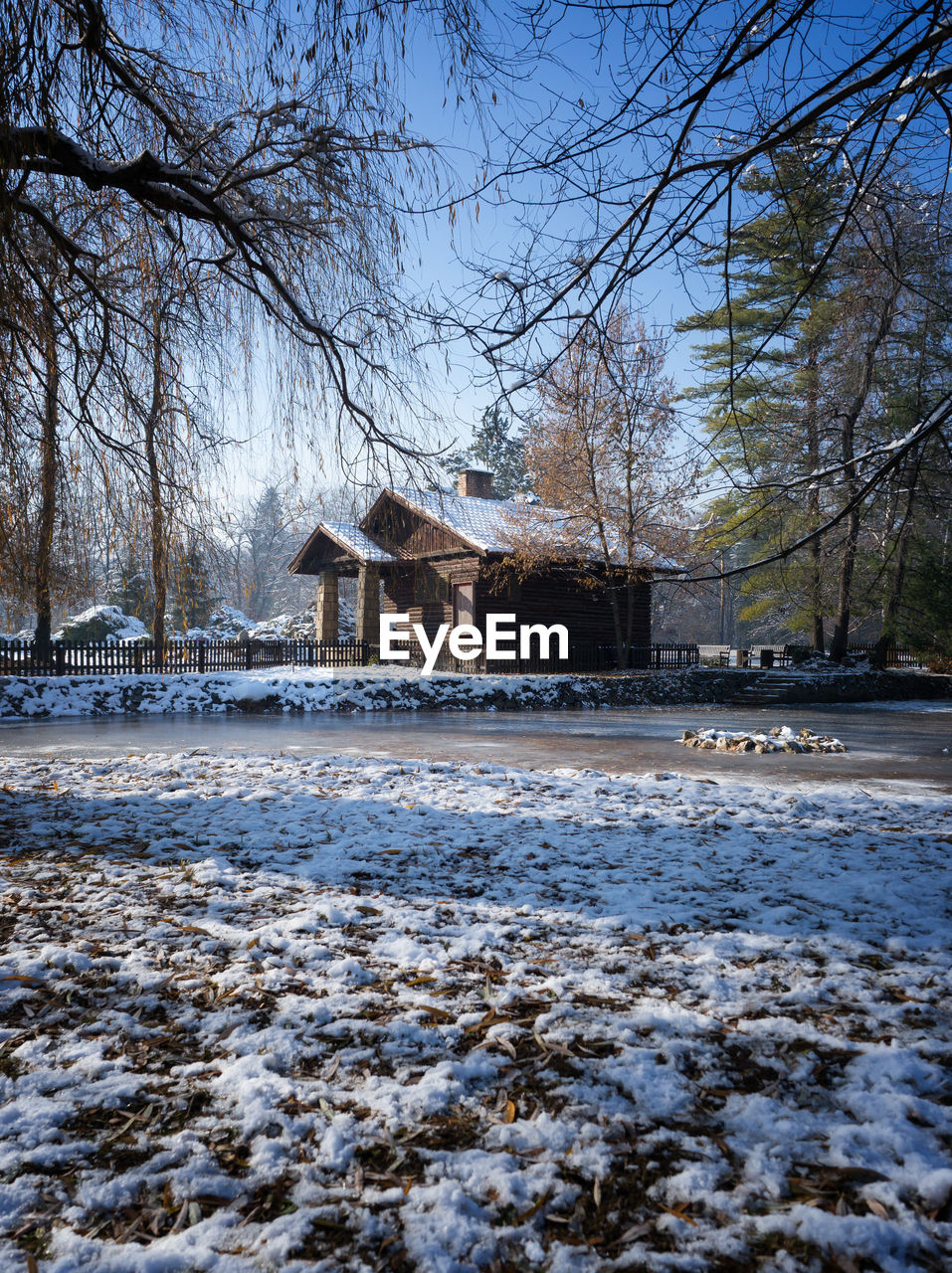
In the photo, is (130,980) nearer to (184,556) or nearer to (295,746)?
(184,556)

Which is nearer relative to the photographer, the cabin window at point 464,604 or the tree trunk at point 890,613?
the tree trunk at point 890,613

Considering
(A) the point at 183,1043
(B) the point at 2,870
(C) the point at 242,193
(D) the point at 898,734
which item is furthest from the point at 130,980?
(D) the point at 898,734

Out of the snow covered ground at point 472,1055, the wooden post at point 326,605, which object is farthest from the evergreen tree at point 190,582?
the wooden post at point 326,605

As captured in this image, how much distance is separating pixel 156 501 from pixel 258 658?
2096cm

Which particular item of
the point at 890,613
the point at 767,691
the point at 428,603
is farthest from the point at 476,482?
the point at 890,613

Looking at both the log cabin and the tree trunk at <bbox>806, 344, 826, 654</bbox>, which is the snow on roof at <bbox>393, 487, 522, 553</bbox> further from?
the tree trunk at <bbox>806, 344, 826, 654</bbox>

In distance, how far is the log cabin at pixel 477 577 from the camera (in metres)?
22.0

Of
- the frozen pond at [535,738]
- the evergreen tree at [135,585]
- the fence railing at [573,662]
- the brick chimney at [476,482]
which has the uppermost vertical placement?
the brick chimney at [476,482]

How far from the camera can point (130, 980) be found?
2920mm

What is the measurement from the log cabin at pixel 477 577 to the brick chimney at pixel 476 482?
39mm

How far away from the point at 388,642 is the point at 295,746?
56.1ft

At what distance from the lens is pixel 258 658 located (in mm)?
24625

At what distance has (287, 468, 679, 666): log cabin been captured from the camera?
21953 millimetres

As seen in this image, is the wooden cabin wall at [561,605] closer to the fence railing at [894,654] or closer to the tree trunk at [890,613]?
the tree trunk at [890,613]
